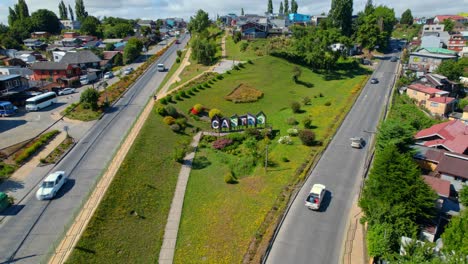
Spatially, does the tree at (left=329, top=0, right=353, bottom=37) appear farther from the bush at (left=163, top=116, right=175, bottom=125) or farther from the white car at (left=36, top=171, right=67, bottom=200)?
the white car at (left=36, top=171, right=67, bottom=200)

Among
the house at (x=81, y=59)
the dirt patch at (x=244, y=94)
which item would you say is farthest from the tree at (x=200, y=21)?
the dirt patch at (x=244, y=94)

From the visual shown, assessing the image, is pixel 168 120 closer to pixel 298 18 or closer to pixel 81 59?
pixel 81 59

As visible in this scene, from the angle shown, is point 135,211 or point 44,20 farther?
point 44,20

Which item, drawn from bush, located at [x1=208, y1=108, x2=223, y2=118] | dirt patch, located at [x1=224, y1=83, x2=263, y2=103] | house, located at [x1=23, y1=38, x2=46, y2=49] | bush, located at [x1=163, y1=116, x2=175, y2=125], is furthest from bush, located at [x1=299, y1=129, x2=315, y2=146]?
house, located at [x1=23, y1=38, x2=46, y2=49]

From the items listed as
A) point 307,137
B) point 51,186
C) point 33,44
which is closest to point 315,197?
point 307,137

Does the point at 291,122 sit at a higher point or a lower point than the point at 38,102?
lower

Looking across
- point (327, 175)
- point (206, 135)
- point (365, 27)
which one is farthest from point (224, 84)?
point (365, 27)
